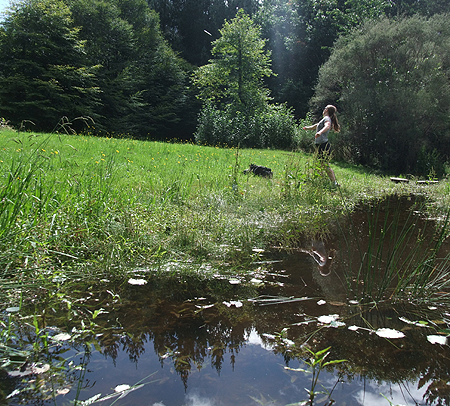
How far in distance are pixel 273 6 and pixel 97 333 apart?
39162 millimetres

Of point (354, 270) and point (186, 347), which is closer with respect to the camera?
point (186, 347)

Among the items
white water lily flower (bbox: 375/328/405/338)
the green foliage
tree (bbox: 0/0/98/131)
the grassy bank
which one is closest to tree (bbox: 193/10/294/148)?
the green foliage

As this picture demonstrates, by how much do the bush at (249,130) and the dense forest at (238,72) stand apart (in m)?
0.06

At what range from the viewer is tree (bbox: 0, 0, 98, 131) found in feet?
67.2

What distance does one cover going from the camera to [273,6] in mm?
35406

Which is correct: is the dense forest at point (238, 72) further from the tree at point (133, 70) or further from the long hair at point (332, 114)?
the long hair at point (332, 114)

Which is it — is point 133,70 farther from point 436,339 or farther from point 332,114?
point 436,339

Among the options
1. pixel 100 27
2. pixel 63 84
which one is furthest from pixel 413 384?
pixel 100 27

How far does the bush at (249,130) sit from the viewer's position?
816 inches

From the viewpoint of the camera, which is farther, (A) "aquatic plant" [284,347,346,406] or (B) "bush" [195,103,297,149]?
(B) "bush" [195,103,297,149]

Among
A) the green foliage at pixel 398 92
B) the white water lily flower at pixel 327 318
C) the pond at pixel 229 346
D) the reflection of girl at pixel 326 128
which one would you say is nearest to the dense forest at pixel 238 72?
the green foliage at pixel 398 92

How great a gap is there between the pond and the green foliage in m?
13.2

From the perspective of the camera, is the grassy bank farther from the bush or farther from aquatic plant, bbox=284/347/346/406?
the bush

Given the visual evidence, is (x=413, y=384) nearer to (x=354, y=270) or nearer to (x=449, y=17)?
(x=354, y=270)
